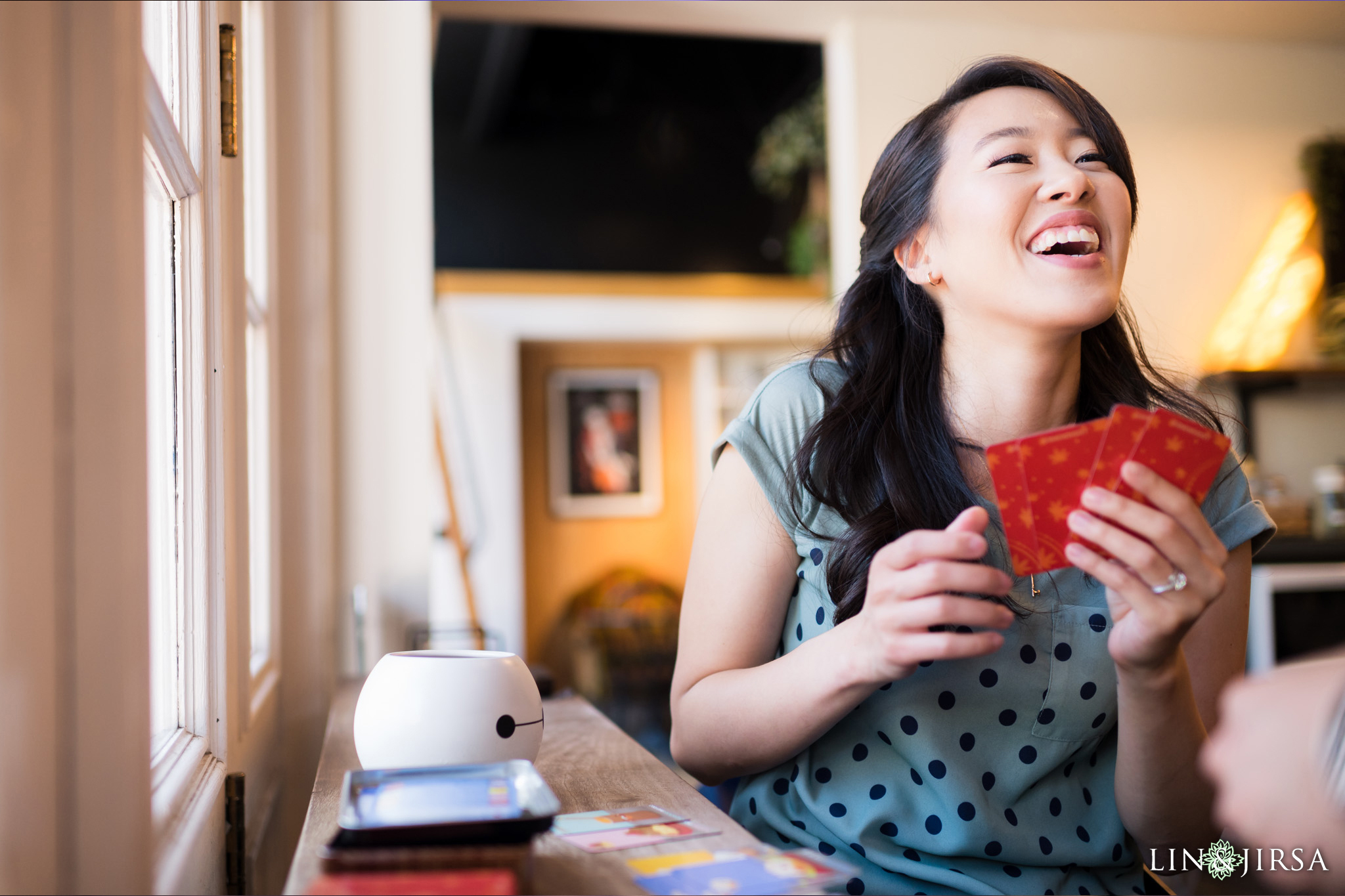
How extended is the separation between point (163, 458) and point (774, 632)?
28.8 inches

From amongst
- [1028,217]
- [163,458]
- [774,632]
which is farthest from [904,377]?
[163,458]

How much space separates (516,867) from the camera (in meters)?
0.72

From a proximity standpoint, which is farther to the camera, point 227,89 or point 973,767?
point 227,89

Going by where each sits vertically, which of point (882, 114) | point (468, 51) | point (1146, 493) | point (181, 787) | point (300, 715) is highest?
point (468, 51)

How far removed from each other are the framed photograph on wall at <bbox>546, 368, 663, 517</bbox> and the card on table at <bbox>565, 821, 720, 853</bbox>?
21.0 feet

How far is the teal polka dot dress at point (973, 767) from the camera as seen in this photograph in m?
1.13

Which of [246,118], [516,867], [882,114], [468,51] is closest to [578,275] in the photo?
[468,51]

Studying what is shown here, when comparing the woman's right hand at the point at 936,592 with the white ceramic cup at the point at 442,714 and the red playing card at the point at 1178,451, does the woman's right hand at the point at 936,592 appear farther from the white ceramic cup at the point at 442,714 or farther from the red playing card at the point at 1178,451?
the white ceramic cup at the point at 442,714

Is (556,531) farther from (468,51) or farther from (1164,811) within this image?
(1164,811)

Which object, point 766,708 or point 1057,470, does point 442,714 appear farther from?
point 1057,470

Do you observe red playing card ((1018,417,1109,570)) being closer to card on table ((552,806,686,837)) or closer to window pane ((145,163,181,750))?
card on table ((552,806,686,837))

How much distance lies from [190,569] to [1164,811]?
1.13 meters

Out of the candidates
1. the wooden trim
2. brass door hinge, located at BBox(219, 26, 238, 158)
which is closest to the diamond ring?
brass door hinge, located at BBox(219, 26, 238, 158)

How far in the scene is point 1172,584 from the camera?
0.96 meters
